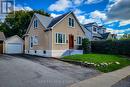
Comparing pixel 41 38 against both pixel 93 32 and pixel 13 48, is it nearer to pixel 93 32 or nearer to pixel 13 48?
pixel 13 48

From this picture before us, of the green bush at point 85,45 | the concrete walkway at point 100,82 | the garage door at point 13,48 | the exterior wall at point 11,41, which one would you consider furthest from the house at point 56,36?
the concrete walkway at point 100,82

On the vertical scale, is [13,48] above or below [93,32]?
below

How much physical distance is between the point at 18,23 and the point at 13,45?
14.2 m

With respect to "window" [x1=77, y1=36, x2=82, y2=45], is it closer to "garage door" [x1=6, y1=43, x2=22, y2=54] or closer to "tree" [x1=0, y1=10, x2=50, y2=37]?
"garage door" [x1=6, y1=43, x2=22, y2=54]

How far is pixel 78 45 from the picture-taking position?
27.4 metres

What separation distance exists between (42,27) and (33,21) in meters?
3.38

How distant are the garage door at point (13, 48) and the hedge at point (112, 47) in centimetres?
1348

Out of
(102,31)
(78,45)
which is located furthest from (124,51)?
(102,31)

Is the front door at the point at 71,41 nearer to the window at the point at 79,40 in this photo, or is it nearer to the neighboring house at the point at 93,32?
the window at the point at 79,40

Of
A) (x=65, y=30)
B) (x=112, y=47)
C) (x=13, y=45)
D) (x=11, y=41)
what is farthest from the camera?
(x=13, y=45)

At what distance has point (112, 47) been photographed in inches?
1082

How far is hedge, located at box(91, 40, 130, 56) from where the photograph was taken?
2609 cm

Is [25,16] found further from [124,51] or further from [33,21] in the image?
[124,51]

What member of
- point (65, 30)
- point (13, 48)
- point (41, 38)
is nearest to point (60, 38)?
point (65, 30)
